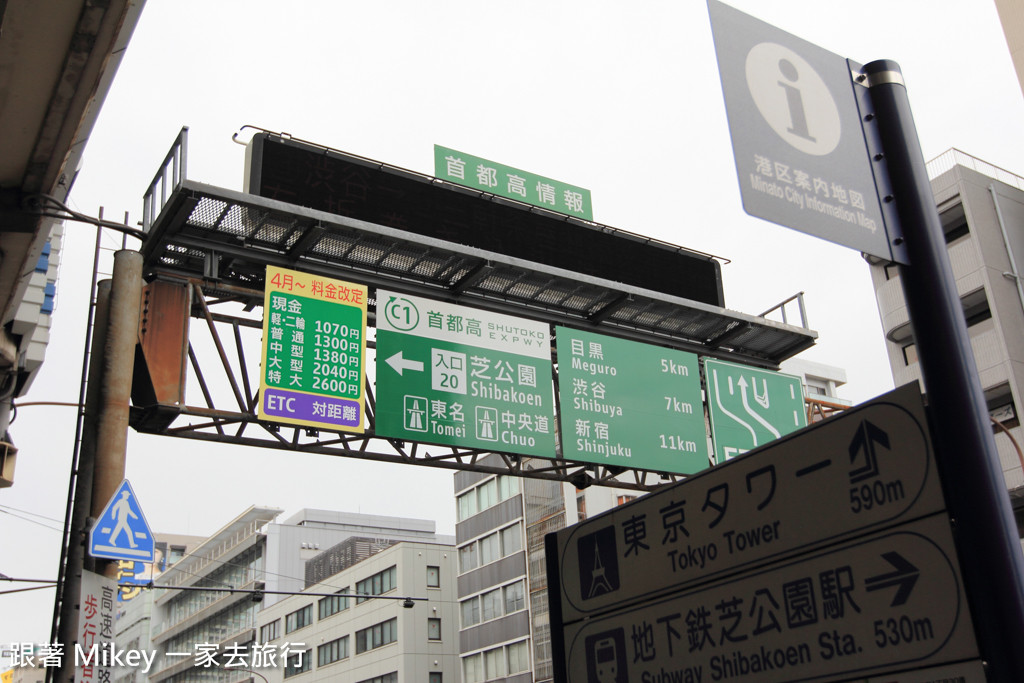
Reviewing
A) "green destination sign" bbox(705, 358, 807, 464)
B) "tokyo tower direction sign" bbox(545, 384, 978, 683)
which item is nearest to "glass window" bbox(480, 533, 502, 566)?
"green destination sign" bbox(705, 358, 807, 464)

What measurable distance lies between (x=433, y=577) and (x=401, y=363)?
153 ft

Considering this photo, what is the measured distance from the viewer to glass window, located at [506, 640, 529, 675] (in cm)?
4559

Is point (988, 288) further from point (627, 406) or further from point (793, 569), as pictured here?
point (793, 569)

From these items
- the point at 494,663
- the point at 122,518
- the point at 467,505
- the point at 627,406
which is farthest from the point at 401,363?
the point at 467,505

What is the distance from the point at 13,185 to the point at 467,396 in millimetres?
6886

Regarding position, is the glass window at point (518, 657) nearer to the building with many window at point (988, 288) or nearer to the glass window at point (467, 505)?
the glass window at point (467, 505)

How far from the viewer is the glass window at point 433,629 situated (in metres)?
56.1

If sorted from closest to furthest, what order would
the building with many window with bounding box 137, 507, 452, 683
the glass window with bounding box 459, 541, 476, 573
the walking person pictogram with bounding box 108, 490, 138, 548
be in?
the walking person pictogram with bounding box 108, 490, 138, 548 → the glass window with bounding box 459, 541, 476, 573 → the building with many window with bounding box 137, 507, 452, 683

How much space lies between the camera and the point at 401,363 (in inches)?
551

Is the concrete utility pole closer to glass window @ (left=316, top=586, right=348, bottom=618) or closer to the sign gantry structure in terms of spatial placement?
the sign gantry structure

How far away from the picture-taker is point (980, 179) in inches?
1497

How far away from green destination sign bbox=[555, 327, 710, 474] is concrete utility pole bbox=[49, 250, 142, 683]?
687 centimetres

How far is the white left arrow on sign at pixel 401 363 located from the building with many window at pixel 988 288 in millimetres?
25553

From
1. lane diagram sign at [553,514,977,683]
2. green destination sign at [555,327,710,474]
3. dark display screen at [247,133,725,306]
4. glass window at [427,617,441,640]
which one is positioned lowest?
lane diagram sign at [553,514,977,683]
